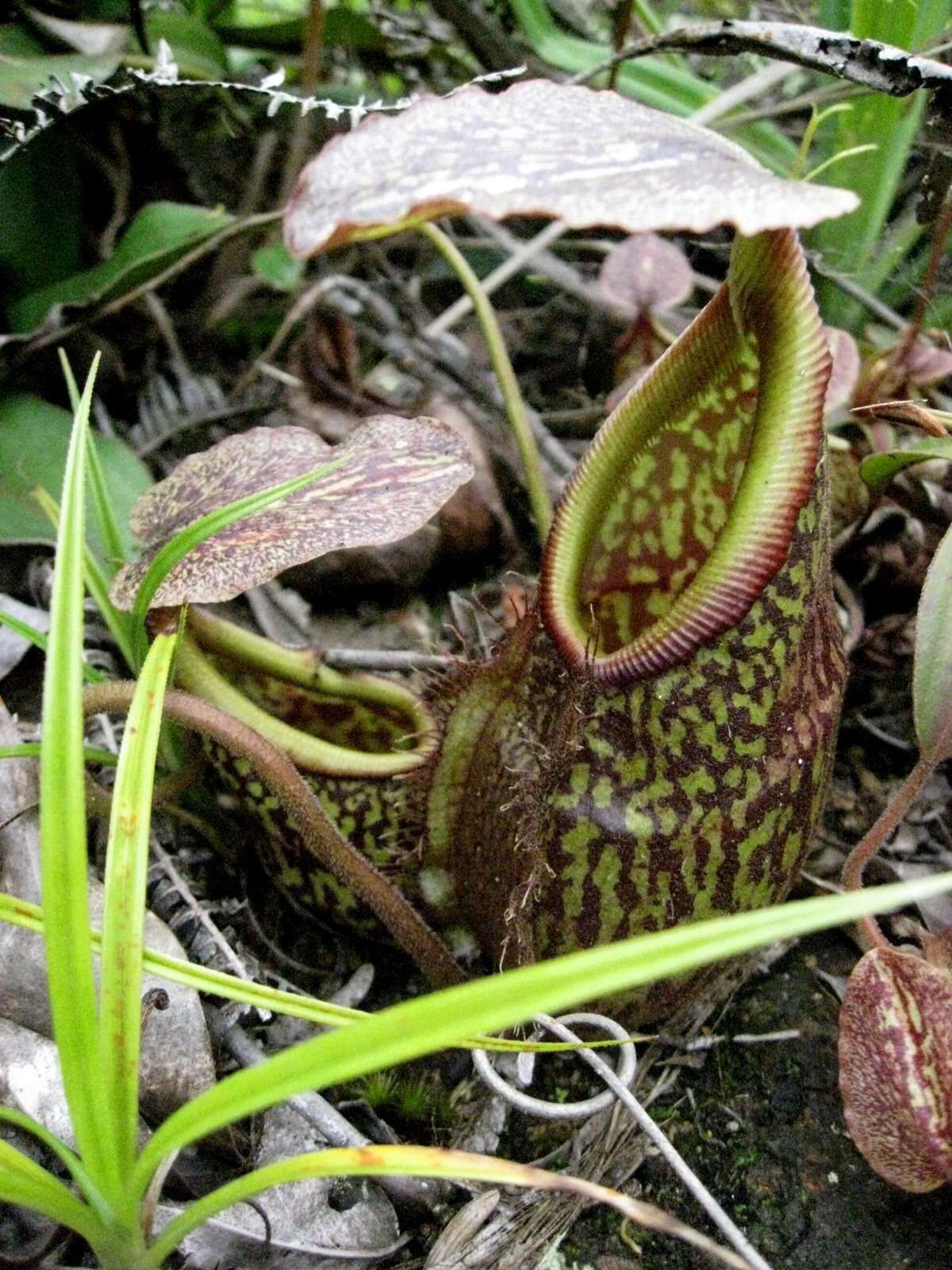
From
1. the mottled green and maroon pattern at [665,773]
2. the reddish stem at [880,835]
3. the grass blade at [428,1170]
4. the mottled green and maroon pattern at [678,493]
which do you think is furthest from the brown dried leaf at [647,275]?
the grass blade at [428,1170]

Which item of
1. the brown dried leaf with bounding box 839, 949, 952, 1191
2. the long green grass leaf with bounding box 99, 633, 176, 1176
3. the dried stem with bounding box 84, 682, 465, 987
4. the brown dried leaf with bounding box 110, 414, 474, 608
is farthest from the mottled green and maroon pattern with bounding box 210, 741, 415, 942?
the brown dried leaf with bounding box 839, 949, 952, 1191

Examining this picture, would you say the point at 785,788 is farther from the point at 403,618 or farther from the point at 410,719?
the point at 403,618

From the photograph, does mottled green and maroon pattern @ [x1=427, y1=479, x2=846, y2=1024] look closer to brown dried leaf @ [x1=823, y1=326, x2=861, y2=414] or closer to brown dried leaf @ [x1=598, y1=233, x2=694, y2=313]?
brown dried leaf @ [x1=823, y1=326, x2=861, y2=414]

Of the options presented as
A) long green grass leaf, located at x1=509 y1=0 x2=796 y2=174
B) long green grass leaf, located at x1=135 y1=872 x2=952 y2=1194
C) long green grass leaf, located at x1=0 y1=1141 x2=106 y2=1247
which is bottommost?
long green grass leaf, located at x1=0 y1=1141 x2=106 y2=1247

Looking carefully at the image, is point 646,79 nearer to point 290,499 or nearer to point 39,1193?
point 290,499

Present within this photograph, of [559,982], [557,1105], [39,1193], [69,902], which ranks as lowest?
[557,1105]

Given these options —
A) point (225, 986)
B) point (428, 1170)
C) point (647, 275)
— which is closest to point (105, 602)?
point (225, 986)

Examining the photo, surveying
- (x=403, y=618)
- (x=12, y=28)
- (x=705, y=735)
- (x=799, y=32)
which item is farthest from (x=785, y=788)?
(x=12, y=28)
